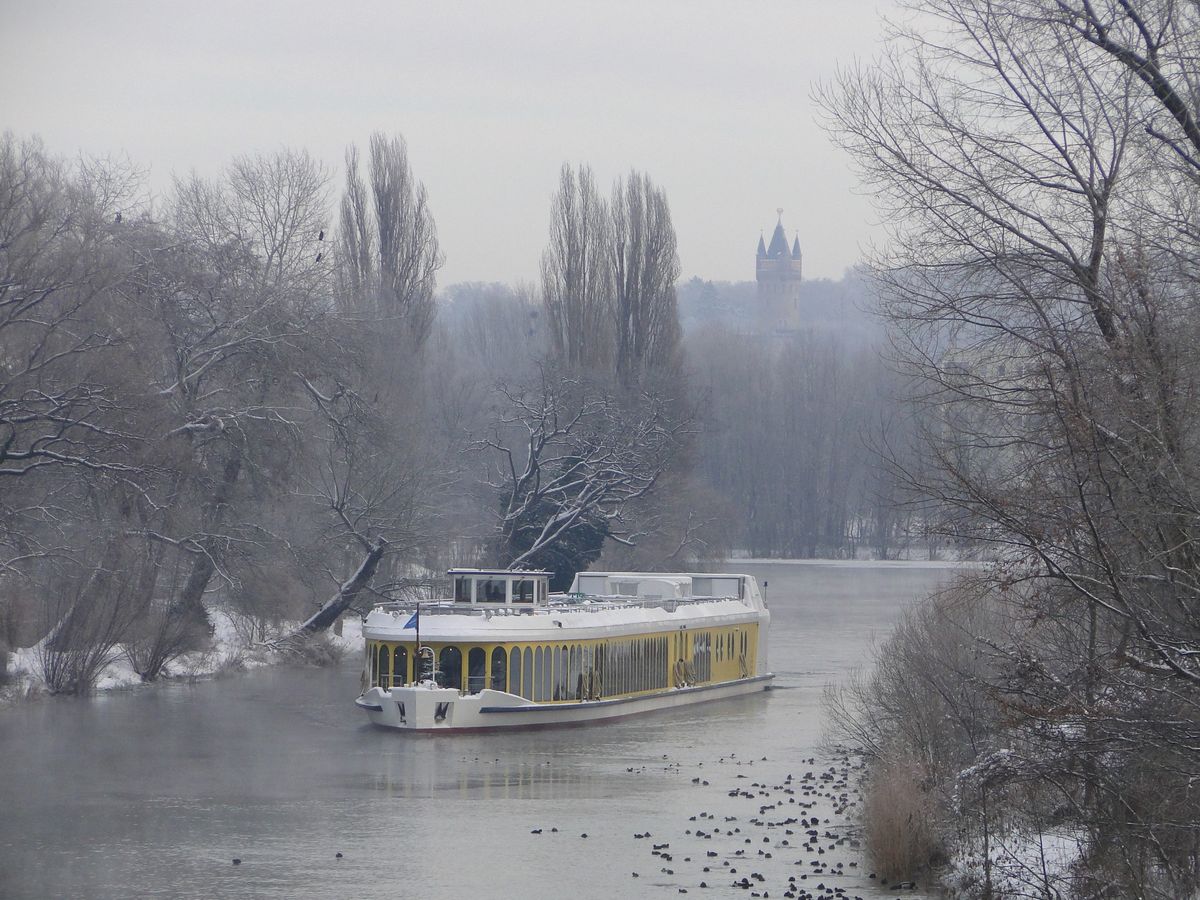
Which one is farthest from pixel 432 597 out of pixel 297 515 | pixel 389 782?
pixel 389 782

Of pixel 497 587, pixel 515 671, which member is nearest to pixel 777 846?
pixel 515 671

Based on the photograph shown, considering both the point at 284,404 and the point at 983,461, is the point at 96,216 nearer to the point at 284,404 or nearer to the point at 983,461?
the point at 284,404

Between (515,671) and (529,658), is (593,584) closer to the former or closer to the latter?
(529,658)

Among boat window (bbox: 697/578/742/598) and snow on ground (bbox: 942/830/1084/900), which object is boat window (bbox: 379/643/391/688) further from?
snow on ground (bbox: 942/830/1084/900)

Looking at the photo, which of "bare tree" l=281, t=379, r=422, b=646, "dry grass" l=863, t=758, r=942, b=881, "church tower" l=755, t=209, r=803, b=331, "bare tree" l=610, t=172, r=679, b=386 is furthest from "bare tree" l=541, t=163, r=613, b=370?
"church tower" l=755, t=209, r=803, b=331

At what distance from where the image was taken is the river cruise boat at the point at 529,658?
25.6 metres

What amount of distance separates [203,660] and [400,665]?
28.0 feet

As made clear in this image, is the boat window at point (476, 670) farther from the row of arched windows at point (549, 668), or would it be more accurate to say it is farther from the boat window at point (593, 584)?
the boat window at point (593, 584)

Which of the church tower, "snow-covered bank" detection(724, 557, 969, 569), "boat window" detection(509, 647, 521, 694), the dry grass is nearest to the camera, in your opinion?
the dry grass

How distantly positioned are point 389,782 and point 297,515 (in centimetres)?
1855

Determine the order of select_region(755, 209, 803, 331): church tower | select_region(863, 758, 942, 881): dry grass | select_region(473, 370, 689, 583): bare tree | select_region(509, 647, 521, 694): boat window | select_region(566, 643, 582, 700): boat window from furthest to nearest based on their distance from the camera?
1. select_region(755, 209, 803, 331): church tower
2. select_region(473, 370, 689, 583): bare tree
3. select_region(566, 643, 582, 700): boat window
4. select_region(509, 647, 521, 694): boat window
5. select_region(863, 758, 942, 881): dry grass

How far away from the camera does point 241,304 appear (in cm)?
3556

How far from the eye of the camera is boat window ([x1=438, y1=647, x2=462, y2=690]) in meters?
26.1

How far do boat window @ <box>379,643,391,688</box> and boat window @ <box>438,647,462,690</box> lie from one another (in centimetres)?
93
